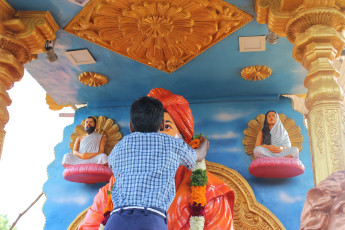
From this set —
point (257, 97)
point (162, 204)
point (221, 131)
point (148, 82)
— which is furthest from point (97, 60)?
point (162, 204)

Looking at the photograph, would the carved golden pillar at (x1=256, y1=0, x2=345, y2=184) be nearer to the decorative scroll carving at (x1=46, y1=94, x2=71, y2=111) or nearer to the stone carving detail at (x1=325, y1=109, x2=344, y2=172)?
the stone carving detail at (x1=325, y1=109, x2=344, y2=172)

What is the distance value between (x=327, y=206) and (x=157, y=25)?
2932mm

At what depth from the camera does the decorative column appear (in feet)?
11.9

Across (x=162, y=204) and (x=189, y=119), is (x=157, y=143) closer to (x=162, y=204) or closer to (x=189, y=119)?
(x=162, y=204)

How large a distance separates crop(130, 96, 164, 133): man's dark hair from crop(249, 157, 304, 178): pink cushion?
2553mm

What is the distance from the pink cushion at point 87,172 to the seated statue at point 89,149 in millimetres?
115

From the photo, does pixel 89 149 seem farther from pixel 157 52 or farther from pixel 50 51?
pixel 157 52

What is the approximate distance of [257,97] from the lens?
5.58 meters

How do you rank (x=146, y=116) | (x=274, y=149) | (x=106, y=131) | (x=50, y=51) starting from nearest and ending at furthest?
(x=146, y=116)
(x=50, y=51)
(x=274, y=149)
(x=106, y=131)

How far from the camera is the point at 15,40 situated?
3.73m

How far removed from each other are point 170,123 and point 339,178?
2525 millimetres

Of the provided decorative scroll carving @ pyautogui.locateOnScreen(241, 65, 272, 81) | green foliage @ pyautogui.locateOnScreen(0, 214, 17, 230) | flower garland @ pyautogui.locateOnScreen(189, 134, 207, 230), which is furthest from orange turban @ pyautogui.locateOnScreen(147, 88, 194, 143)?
green foliage @ pyautogui.locateOnScreen(0, 214, 17, 230)

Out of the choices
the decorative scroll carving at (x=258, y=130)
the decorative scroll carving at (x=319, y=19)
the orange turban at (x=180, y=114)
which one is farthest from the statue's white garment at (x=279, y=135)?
the decorative scroll carving at (x=319, y=19)

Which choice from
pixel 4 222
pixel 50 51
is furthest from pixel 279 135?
pixel 4 222
